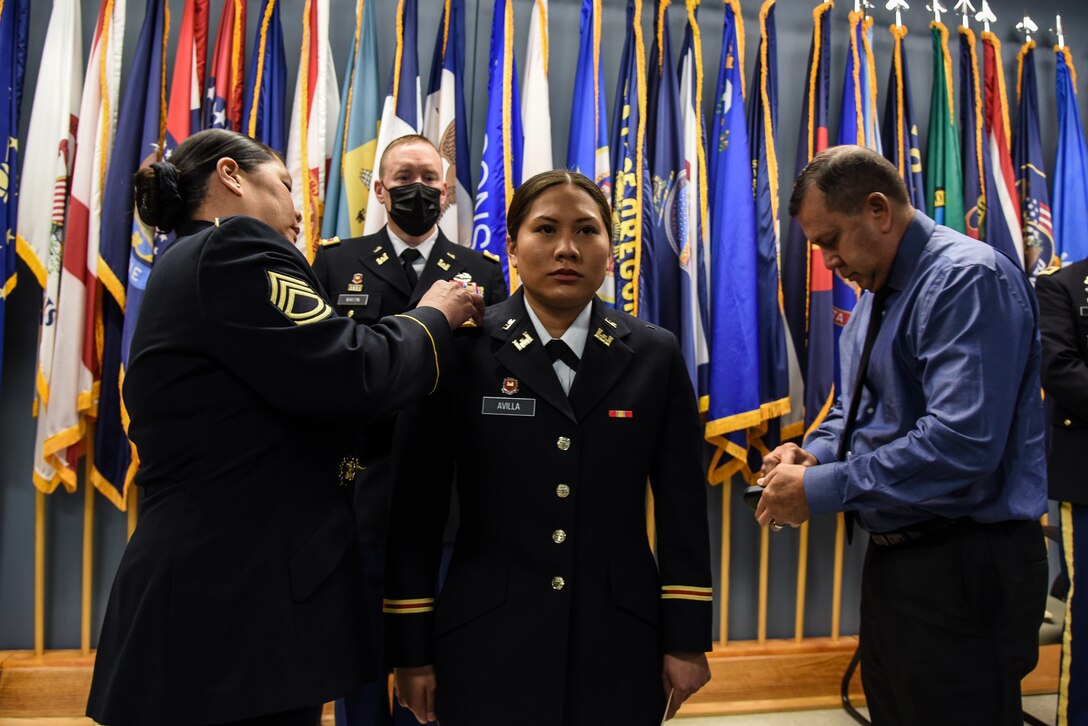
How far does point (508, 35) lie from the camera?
296 centimetres

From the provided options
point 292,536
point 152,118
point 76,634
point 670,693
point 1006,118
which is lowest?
point 76,634

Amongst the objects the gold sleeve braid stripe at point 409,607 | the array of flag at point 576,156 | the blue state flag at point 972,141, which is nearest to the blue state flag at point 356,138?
the array of flag at point 576,156

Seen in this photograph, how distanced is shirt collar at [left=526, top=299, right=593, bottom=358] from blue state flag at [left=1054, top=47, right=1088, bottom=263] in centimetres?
286

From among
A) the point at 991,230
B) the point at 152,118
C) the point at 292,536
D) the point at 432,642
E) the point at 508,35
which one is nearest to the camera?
the point at 292,536

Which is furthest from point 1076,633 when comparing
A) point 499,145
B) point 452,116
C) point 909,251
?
point 452,116

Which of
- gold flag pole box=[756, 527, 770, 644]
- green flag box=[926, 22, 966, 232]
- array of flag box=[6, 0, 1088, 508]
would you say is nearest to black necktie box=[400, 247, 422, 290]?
array of flag box=[6, 0, 1088, 508]

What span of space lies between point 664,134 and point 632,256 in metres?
0.57

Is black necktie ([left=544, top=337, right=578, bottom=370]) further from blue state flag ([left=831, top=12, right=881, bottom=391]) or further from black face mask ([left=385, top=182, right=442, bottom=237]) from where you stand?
blue state flag ([left=831, top=12, right=881, bottom=391])

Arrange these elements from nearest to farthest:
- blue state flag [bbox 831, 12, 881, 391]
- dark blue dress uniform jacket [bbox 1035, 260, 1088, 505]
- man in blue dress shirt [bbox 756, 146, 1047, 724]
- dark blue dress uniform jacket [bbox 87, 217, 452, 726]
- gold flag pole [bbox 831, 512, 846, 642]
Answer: dark blue dress uniform jacket [bbox 87, 217, 452, 726], man in blue dress shirt [bbox 756, 146, 1047, 724], dark blue dress uniform jacket [bbox 1035, 260, 1088, 505], blue state flag [bbox 831, 12, 881, 391], gold flag pole [bbox 831, 512, 846, 642]

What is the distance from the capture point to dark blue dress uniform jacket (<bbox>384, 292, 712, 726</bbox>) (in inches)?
49.2

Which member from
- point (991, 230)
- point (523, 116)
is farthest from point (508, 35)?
point (991, 230)

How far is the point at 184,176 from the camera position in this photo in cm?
131

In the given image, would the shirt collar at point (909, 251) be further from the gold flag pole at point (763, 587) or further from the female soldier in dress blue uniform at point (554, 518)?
the gold flag pole at point (763, 587)

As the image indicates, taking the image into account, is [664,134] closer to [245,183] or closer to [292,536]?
[245,183]
